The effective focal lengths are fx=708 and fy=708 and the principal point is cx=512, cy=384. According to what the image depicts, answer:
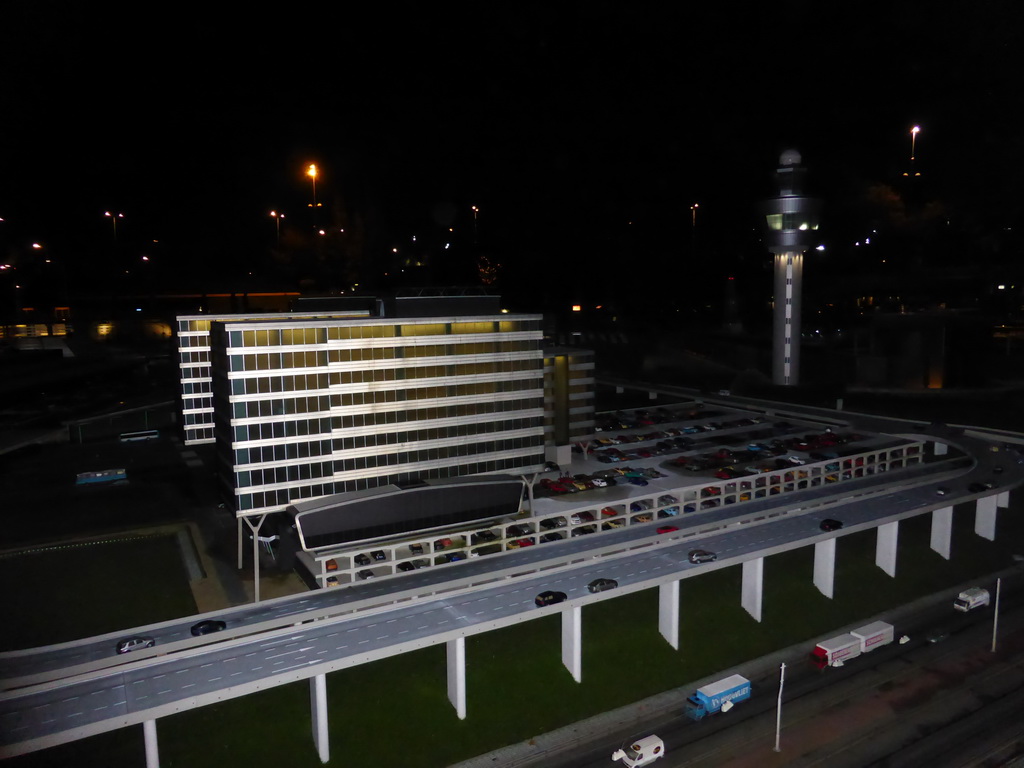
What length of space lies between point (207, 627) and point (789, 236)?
71.2m

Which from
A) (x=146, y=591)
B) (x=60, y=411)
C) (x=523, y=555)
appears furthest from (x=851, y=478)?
(x=60, y=411)

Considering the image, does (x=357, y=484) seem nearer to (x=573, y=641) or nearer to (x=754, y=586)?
(x=573, y=641)

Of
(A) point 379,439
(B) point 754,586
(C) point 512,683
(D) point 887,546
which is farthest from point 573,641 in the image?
(D) point 887,546

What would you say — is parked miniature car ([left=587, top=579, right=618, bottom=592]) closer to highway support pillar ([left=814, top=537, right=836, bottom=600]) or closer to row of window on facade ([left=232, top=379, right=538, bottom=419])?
row of window on facade ([left=232, top=379, right=538, bottom=419])

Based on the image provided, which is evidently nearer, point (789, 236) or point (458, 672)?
point (458, 672)

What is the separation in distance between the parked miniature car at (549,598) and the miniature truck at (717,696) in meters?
7.11

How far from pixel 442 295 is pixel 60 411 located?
6910cm

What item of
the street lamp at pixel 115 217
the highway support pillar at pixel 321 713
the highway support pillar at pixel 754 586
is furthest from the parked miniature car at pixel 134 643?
the street lamp at pixel 115 217

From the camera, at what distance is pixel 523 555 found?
4053cm

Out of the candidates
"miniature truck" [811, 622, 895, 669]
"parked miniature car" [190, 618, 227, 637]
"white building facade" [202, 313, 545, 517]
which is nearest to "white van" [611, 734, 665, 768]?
"miniature truck" [811, 622, 895, 669]

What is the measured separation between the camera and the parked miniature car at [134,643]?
2952 centimetres

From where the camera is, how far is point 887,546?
150 ft

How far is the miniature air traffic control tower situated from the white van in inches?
2554

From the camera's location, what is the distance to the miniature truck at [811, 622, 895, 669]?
35.2 meters
